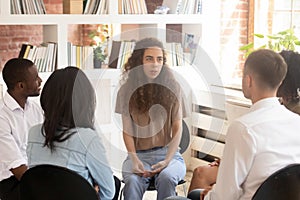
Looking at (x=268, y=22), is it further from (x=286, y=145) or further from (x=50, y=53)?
(x=286, y=145)

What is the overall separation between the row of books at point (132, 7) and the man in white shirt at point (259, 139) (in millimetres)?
2356

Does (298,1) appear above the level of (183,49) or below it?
above

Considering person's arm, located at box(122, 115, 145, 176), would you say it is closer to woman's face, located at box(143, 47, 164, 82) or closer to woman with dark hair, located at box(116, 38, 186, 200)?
woman with dark hair, located at box(116, 38, 186, 200)

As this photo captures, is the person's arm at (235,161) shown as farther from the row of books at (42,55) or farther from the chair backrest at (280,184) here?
the row of books at (42,55)

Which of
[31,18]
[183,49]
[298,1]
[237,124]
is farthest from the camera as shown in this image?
[298,1]

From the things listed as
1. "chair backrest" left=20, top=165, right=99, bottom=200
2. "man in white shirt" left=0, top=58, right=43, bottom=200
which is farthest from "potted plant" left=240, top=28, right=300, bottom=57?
"chair backrest" left=20, top=165, right=99, bottom=200

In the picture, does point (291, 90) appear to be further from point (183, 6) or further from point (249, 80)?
point (183, 6)

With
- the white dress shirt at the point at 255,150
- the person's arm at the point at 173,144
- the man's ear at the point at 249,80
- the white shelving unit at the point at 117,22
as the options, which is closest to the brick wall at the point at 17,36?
the white shelving unit at the point at 117,22

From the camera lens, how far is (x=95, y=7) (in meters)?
4.31

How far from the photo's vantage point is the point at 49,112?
2.45 metres

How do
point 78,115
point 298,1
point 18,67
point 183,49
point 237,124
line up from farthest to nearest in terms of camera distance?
point 298,1 < point 183,49 < point 18,67 < point 78,115 < point 237,124

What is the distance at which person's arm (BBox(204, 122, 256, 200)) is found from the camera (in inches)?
79.5

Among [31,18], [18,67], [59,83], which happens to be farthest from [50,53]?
[59,83]

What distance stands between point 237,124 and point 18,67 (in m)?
1.38
